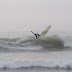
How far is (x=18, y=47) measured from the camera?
1216 cm

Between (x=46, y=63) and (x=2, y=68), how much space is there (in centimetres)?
195

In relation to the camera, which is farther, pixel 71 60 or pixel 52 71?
pixel 71 60

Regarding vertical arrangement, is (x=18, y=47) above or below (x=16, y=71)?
above

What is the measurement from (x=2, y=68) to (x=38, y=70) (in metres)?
1.61

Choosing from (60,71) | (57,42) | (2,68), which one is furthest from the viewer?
(57,42)

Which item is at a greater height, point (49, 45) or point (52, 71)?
point (49, 45)

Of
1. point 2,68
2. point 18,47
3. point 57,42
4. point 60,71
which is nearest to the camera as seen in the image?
point 60,71

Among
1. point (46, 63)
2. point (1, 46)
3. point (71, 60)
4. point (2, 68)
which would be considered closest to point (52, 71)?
point (46, 63)

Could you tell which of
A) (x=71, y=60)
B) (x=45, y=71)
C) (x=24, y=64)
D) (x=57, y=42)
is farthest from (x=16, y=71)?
(x=57, y=42)

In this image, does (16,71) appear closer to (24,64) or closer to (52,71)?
(24,64)

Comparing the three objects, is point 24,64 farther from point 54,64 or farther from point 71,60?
point 71,60

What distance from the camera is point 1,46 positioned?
12.6 m

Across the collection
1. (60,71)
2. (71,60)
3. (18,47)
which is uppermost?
(18,47)

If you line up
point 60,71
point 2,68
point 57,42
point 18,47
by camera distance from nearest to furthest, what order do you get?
1. point 60,71
2. point 2,68
3. point 18,47
4. point 57,42
